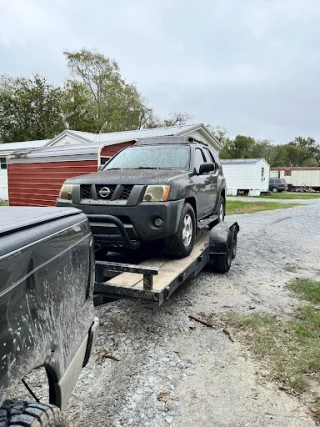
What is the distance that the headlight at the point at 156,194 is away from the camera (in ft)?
12.9

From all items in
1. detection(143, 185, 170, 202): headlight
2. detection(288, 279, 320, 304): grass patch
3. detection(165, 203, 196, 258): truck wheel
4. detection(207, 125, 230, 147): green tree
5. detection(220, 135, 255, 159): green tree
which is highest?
detection(207, 125, 230, 147): green tree

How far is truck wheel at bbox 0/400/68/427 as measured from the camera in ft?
4.21

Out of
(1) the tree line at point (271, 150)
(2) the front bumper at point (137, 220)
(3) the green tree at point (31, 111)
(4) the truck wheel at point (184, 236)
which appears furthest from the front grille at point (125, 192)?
(1) the tree line at point (271, 150)

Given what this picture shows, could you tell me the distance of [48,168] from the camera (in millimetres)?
13008

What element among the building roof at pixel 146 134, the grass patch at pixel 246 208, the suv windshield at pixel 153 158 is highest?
the building roof at pixel 146 134

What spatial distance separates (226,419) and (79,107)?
1545 inches

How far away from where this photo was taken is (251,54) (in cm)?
2169

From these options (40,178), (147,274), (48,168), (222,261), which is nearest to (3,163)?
(40,178)

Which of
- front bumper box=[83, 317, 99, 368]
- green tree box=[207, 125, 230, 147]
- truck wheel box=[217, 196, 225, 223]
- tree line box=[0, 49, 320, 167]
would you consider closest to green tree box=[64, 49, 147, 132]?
tree line box=[0, 49, 320, 167]

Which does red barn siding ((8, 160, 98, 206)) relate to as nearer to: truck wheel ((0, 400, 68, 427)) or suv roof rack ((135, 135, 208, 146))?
suv roof rack ((135, 135, 208, 146))

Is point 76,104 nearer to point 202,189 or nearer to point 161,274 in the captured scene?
point 202,189

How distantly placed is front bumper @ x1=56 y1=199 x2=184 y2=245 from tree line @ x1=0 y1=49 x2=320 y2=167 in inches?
1358

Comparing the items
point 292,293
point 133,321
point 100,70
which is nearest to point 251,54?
point 292,293

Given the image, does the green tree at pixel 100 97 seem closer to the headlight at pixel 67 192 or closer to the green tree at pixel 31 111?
the green tree at pixel 31 111
